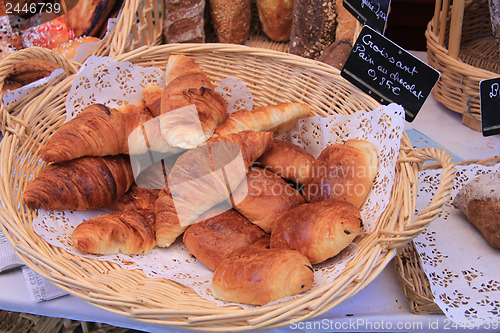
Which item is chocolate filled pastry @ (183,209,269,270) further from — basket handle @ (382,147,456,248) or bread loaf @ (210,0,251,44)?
bread loaf @ (210,0,251,44)

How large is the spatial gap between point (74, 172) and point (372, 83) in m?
0.87

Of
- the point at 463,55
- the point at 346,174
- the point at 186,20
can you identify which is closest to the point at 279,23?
the point at 186,20

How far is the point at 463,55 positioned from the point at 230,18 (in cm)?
102

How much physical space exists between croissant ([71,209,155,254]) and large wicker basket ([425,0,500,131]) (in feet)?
3.80

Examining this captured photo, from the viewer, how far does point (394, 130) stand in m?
1.09

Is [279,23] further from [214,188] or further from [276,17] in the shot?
[214,188]

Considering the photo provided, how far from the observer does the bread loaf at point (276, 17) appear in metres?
1.86

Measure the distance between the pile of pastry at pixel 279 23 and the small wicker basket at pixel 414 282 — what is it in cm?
79

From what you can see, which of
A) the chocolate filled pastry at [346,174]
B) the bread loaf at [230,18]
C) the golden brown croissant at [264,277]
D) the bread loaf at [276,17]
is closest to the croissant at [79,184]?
the golden brown croissant at [264,277]

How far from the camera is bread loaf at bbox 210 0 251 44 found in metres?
1.83

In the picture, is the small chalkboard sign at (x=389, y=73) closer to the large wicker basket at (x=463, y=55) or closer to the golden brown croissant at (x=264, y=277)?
the large wicker basket at (x=463, y=55)

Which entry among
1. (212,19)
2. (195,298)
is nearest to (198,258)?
(195,298)

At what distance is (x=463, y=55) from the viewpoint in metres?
1.78

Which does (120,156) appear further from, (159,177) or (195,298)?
(195,298)
